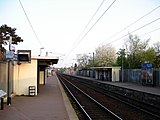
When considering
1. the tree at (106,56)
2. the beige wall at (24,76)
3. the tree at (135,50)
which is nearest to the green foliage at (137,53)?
the tree at (135,50)

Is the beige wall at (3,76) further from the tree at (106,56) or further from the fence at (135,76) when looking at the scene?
the tree at (106,56)

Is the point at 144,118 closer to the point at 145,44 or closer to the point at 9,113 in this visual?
the point at 9,113

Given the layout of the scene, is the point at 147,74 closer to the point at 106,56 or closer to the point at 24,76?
the point at 24,76

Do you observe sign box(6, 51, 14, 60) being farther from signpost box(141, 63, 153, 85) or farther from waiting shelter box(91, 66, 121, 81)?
waiting shelter box(91, 66, 121, 81)

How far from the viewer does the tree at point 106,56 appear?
85.9 metres

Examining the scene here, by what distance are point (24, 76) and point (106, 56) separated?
66528 millimetres

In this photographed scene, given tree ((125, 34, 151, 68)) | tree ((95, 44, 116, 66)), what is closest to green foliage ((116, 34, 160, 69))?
tree ((125, 34, 151, 68))

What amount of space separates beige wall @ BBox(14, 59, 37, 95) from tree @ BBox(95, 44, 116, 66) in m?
64.2

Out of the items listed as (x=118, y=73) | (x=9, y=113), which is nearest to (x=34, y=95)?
(x=9, y=113)

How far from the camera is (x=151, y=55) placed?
59281 mm

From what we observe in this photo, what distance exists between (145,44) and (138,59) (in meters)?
5.19

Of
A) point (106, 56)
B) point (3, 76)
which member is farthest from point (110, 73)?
point (3, 76)

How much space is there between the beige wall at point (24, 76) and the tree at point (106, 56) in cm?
6418

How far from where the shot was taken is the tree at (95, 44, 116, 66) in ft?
282
